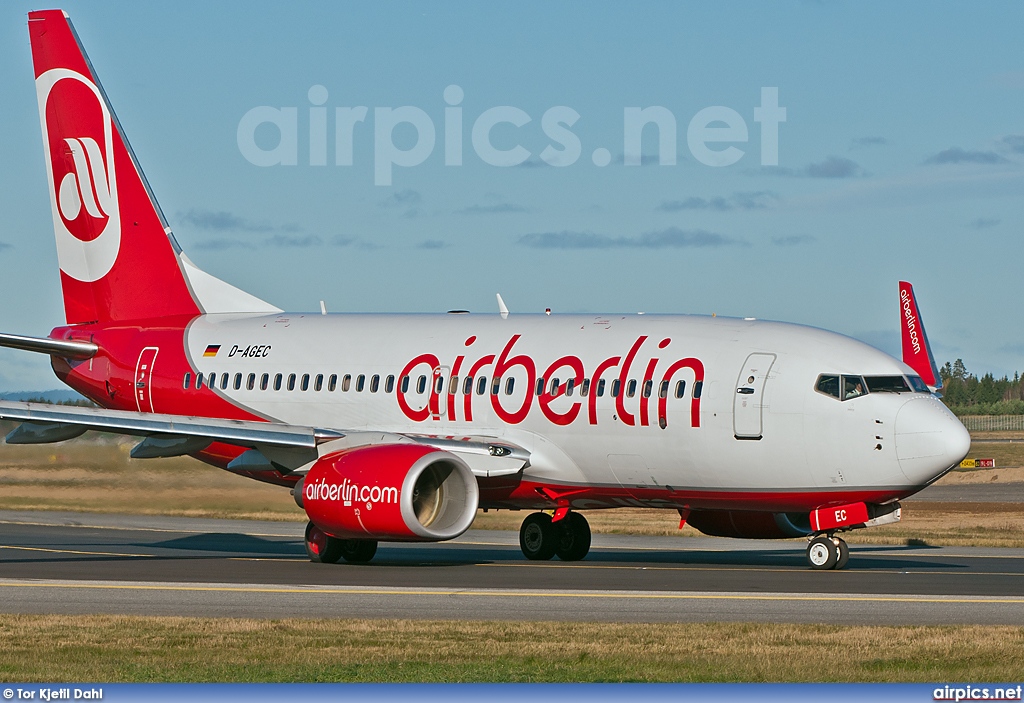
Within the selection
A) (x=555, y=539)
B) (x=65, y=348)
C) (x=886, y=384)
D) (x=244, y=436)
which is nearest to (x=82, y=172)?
(x=65, y=348)

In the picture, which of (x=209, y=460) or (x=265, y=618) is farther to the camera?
(x=209, y=460)

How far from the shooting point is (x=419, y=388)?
2958 centimetres

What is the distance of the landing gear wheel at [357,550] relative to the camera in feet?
91.7

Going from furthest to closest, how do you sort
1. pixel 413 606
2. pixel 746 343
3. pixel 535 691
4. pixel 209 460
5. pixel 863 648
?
pixel 209 460 < pixel 746 343 < pixel 413 606 < pixel 863 648 < pixel 535 691

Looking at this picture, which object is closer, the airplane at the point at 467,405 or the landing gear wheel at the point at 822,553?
the airplane at the point at 467,405

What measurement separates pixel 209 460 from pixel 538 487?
7.76 metres

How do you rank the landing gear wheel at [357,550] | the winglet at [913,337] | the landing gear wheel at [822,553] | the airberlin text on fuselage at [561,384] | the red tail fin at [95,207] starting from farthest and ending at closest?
1. the winglet at [913,337]
2. the red tail fin at [95,207]
3. the landing gear wheel at [357,550]
4. the airberlin text on fuselage at [561,384]
5. the landing gear wheel at [822,553]

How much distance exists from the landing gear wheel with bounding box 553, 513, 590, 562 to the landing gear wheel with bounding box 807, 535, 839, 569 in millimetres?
5217

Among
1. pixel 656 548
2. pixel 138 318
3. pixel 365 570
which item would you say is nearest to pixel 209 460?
pixel 138 318

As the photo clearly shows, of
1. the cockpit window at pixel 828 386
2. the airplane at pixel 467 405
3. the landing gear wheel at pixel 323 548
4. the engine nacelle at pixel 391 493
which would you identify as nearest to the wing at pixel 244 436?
the airplane at pixel 467 405

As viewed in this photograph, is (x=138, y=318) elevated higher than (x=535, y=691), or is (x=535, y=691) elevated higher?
(x=138, y=318)

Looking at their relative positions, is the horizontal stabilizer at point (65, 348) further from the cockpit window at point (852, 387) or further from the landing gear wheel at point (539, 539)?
the cockpit window at point (852, 387)

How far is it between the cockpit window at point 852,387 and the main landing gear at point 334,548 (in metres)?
8.43

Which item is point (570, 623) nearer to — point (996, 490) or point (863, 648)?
point (863, 648)
